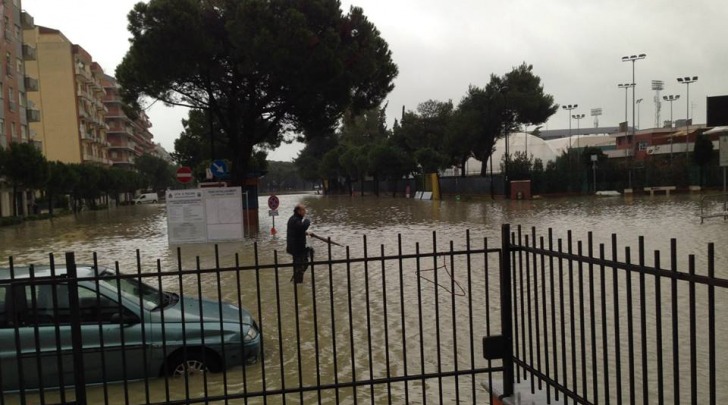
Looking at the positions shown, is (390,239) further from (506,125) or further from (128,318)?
(506,125)

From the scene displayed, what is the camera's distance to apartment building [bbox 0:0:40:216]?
4747cm

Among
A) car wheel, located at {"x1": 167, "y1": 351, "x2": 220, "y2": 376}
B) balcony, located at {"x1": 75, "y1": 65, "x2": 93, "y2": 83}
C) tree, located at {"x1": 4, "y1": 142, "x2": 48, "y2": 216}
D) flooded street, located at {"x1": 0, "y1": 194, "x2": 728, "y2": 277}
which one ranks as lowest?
flooded street, located at {"x1": 0, "y1": 194, "x2": 728, "y2": 277}

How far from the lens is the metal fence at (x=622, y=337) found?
2824mm

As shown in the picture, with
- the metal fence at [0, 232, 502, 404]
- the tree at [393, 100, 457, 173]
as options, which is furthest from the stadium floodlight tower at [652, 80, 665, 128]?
the metal fence at [0, 232, 502, 404]

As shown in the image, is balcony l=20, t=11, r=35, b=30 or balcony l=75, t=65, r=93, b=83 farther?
balcony l=75, t=65, r=93, b=83

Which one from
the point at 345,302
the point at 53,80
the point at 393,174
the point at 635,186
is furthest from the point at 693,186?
the point at 53,80

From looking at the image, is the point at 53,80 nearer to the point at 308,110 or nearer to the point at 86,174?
the point at 86,174

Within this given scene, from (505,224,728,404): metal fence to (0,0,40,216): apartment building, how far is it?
46726mm

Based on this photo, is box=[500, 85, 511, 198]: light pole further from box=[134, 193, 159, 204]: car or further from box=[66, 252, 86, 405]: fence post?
box=[134, 193, 159, 204]: car

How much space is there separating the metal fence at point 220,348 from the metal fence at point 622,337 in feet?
1.35

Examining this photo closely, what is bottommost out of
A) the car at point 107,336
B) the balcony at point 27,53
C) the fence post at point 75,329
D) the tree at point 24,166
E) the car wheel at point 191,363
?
the car wheel at point 191,363

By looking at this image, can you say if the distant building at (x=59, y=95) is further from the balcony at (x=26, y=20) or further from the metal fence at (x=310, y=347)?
the metal fence at (x=310, y=347)

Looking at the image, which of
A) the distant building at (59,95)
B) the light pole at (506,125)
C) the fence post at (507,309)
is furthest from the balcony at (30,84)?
the fence post at (507,309)

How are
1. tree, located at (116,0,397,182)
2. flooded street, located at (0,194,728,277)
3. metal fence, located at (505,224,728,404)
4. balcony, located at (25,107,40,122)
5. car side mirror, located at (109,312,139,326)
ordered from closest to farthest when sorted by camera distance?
metal fence, located at (505,224,728,404), car side mirror, located at (109,312,139,326), flooded street, located at (0,194,728,277), tree, located at (116,0,397,182), balcony, located at (25,107,40,122)
